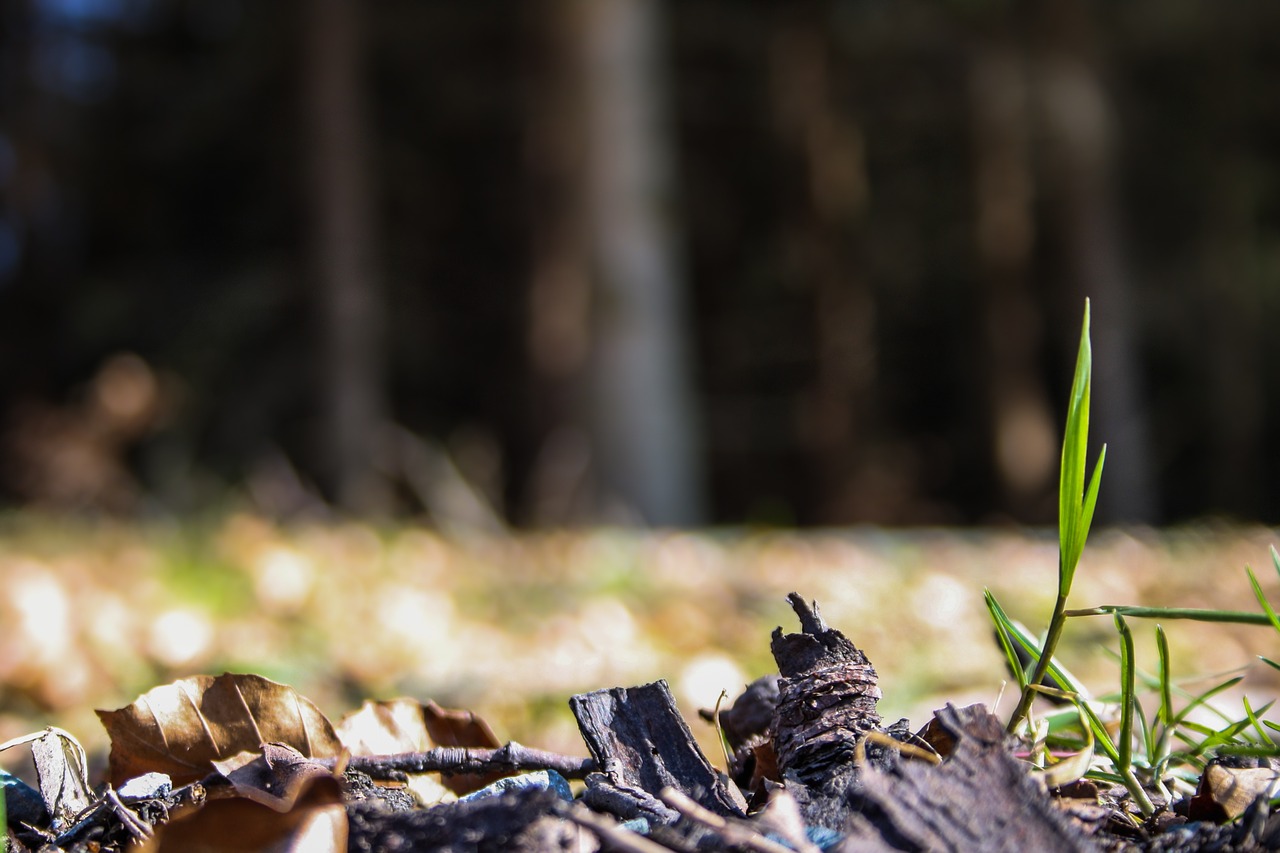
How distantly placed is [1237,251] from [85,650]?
1175cm

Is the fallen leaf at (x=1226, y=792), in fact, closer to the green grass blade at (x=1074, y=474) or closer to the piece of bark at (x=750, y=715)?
the green grass blade at (x=1074, y=474)

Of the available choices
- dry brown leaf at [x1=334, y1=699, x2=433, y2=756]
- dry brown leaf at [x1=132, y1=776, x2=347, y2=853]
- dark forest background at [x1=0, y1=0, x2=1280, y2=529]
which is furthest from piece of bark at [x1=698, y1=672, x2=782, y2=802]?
dark forest background at [x1=0, y1=0, x2=1280, y2=529]

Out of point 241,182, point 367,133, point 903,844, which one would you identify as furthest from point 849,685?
point 241,182

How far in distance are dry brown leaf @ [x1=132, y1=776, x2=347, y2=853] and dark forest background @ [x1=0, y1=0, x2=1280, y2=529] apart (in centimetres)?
538

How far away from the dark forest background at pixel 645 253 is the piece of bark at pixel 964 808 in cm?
540

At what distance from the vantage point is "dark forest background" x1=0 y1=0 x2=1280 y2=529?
7.25 meters

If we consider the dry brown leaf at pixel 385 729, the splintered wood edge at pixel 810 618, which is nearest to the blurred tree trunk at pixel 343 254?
the dry brown leaf at pixel 385 729

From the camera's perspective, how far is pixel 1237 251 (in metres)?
11.2

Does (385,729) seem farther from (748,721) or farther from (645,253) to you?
(645,253)

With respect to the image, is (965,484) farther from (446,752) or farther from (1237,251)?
(446,752)

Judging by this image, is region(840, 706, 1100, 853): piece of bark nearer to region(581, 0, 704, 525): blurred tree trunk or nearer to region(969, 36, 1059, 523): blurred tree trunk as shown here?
region(581, 0, 704, 525): blurred tree trunk

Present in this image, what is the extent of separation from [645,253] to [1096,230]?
509 centimetres

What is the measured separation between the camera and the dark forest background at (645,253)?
23.8 feet

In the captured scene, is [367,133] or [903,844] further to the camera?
[367,133]
